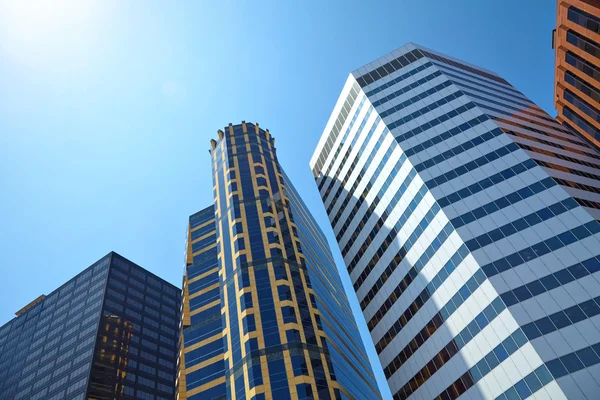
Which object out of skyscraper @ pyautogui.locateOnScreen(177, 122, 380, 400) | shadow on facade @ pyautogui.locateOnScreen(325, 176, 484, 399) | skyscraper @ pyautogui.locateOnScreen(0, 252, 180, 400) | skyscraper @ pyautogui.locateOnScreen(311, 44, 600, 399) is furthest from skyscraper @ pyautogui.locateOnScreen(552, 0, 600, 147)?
skyscraper @ pyautogui.locateOnScreen(0, 252, 180, 400)

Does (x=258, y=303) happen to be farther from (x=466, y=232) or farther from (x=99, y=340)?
(x=99, y=340)

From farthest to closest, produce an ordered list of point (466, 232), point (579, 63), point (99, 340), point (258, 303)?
point (99, 340) → point (258, 303) → point (466, 232) → point (579, 63)

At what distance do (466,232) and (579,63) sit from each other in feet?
→ 90.8

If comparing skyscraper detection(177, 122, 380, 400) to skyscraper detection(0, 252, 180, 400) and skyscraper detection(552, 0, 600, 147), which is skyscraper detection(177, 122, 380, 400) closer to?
skyscraper detection(0, 252, 180, 400)

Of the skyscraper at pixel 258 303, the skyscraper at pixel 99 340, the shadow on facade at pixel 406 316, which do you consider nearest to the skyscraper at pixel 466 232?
the shadow on facade at pixel 406 316

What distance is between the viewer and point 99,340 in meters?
125

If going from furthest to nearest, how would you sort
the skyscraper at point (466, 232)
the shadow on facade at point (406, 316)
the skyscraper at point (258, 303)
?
the skyscraper at point (258, 303) → the shadow on facade at point (406, 316) → the skyscraper at point (466, 232)

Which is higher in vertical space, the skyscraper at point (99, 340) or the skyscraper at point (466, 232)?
the skyscraper at point (99, 340)

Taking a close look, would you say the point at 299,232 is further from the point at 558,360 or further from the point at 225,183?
the point at 558,360

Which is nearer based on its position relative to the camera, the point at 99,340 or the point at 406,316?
the point at 406,316

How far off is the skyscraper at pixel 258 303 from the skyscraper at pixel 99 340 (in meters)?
43.0

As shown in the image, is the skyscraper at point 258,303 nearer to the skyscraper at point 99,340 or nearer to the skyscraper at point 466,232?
the skyscraper at point 466,232

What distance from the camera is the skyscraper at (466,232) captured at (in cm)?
5194

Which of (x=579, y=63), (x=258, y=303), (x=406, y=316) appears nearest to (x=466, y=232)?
(x=406, y=316)
